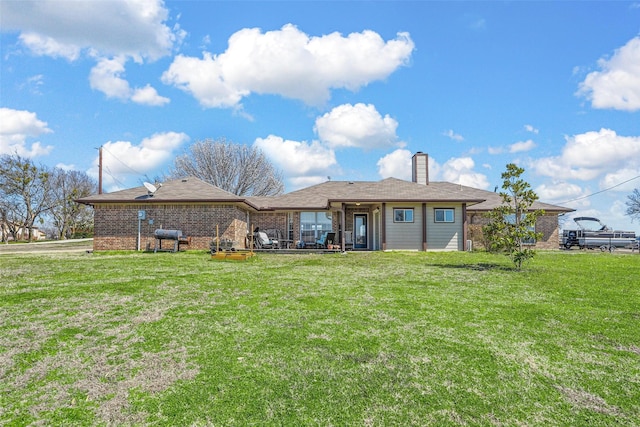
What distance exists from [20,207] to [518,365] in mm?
47913

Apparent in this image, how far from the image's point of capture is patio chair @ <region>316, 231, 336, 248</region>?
60.1 ft

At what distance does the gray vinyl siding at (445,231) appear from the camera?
1784 cm

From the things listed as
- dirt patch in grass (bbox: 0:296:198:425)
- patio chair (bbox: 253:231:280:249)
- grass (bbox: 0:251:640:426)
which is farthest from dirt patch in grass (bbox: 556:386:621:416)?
patio chair (bbox: 253:231:280:249)

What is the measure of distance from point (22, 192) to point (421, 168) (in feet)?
129

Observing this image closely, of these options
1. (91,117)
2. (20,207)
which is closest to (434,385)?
(91,117)

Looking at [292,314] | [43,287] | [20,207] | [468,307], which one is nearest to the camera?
[292,314]

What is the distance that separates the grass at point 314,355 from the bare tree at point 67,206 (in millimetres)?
40903

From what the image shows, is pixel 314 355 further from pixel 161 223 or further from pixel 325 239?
pixel 161 223

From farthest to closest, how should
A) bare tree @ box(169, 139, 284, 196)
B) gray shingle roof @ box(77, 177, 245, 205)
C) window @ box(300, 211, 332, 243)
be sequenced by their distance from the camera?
1. bare tree @ box(169, 139, 284, 196)
2. window @ box(300, 211, 332, 243)
3. gray shingle roof @ box(77, 177, 245, 205)

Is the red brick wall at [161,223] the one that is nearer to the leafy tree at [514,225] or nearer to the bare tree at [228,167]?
the leafy tree at [514,225]

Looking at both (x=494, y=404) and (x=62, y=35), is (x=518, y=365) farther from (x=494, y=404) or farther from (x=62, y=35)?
(x=62, y=35)

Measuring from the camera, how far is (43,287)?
684 cm

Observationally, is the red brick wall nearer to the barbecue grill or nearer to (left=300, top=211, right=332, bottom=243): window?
the barbecue grill

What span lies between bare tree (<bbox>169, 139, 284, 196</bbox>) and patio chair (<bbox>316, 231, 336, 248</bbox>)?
800 inches
